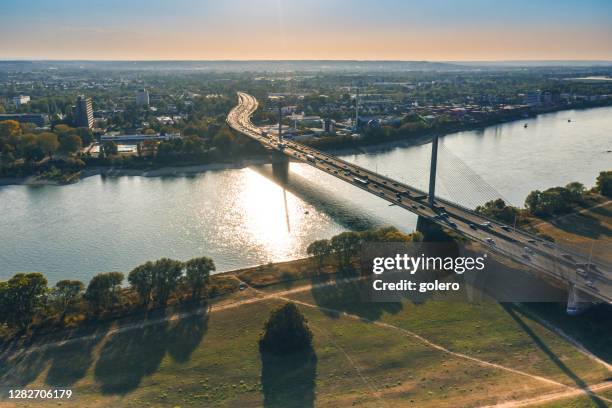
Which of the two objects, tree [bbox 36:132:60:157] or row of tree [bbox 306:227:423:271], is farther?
tree [bbox 36:132:60:157]

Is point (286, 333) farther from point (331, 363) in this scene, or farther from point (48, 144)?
point (48, 144)

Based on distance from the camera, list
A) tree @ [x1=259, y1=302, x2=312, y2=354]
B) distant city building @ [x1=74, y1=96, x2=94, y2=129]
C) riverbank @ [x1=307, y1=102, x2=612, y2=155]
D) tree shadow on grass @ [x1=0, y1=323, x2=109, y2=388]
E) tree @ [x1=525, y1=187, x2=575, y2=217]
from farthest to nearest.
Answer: distant city building @ [x1=74, y1=96, x2=94, y2=129] < riverbank @ [x1=307, y1=102, x2=612, y2=155] < tree @ [x1=525, y1=187, x2=575, y2=217] < tree @ [x1=259, y1=302, x2=312, y2=354] < tree shadow on grass @ [x1=0, y1=323, x2=109, y2=388]

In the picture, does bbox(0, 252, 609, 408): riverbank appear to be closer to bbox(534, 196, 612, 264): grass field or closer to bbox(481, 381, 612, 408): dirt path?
bbox(481, 381, 612, 408): dirt path

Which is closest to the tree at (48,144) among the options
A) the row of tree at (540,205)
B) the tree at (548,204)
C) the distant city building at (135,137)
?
the distant city building at (135,137)

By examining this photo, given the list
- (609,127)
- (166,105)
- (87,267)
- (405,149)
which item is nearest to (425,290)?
(87,267)

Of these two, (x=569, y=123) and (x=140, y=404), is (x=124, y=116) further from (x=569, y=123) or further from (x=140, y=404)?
(x=569, y=123)

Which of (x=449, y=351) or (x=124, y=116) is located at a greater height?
(x=124, y=116)

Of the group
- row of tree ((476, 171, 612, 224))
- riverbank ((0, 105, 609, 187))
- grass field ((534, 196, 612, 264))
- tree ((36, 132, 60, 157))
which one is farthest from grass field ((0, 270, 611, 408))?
tree ((36, 132, 60, 157))

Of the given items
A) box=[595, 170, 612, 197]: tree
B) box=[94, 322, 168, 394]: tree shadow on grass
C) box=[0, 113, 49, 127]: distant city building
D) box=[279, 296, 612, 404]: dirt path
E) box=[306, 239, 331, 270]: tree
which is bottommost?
box=[94, 322, 168, 394]: tree shadow on grass
